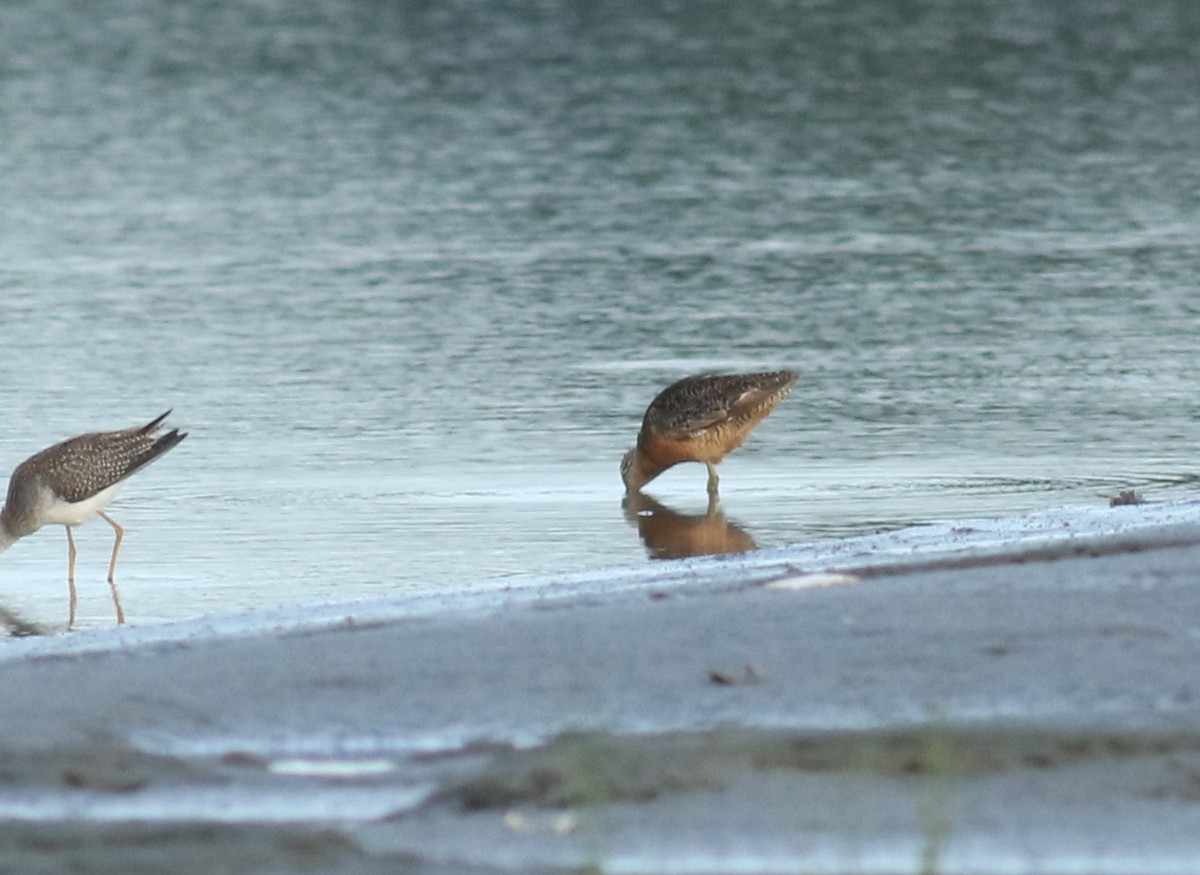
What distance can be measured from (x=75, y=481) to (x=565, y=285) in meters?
6.33

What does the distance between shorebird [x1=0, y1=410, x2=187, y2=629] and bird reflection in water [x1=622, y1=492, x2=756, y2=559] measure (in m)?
1.84

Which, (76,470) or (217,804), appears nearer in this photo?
(217,804)

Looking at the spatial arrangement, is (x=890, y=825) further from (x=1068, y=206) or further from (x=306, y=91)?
(x=306, y=91)

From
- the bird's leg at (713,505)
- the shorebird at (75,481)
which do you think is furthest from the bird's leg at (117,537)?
the bird's leg at (713,505)

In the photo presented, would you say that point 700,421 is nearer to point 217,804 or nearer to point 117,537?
point 117,537

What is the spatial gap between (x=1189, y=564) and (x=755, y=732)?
1.96 m

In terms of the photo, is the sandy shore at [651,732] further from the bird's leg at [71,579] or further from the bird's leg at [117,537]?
the bird's leg at [117,537]

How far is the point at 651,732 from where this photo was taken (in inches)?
191

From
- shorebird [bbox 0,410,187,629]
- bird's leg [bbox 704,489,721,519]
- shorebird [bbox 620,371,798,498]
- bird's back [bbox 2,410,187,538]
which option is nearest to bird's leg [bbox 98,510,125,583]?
shorebird [bbox 0,410,187,629]

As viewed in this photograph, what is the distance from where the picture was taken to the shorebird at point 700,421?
10219mm

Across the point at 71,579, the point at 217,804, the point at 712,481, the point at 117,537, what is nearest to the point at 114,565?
the point at 71,579

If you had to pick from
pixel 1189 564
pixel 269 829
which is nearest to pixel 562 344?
pixel 1189 564

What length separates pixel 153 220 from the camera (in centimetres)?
1844

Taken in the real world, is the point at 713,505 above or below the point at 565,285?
above
